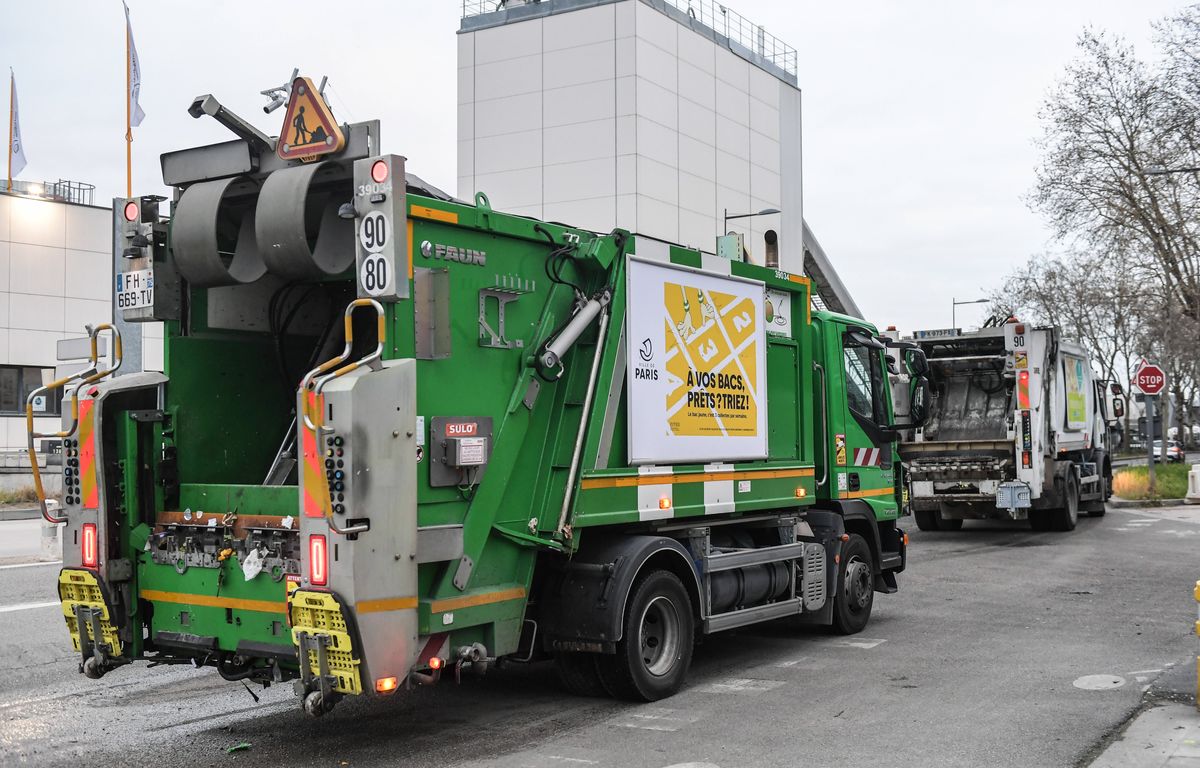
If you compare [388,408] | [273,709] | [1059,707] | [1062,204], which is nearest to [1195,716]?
[1059,707]

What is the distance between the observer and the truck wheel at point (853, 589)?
397 inches

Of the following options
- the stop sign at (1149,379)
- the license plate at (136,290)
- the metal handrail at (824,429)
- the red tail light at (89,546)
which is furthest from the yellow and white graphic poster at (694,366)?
the stop sign at (1149,379)

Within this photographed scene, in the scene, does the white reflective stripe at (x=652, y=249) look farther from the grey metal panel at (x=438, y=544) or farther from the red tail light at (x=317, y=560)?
the red tail light at (x=317, y=560)

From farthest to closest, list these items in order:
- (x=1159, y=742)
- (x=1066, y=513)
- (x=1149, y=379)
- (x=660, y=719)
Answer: (x=1149, y=379) < (x=1066, y=513) < (x=660, y=719) < (x=1159, y=742)

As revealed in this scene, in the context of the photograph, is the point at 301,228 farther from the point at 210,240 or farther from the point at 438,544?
the point at 438,544

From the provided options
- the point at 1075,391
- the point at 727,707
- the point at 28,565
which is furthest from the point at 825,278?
the point at 727,707

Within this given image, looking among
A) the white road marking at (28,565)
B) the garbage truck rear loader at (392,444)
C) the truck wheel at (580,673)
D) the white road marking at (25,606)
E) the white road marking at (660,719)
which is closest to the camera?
the garbage truck rear loader at (392,444)

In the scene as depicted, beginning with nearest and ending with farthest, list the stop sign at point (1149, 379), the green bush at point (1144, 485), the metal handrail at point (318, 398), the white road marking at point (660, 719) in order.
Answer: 1. the metal handrail at point (318, 398)
2. the white road marking at point (660, 719)
3. the stop sign at point (1149, 379)
4. the green bush at point (1144, 485)

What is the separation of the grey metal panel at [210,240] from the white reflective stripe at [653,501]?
8.90 ft

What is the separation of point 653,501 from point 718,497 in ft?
2.65

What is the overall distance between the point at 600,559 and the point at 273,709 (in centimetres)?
228

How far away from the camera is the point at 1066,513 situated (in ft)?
65.7

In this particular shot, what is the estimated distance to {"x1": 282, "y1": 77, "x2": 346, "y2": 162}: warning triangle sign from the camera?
21.1ft

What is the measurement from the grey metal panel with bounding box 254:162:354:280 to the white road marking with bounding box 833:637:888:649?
536cm
